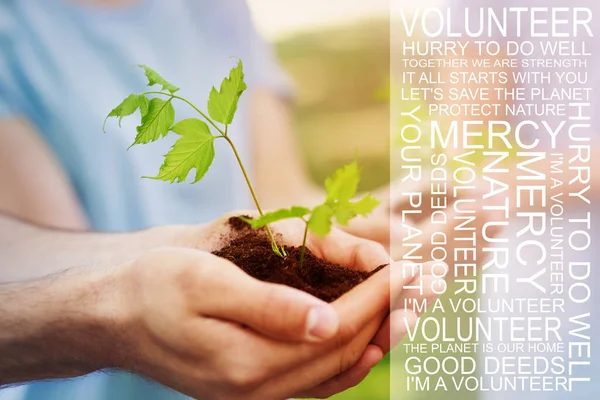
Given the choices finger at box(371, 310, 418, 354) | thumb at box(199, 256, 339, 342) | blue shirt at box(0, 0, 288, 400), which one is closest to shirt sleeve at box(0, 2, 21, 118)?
blue shirt at box(0, 0, 288, 400)

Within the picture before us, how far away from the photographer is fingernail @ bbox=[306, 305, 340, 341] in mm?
464

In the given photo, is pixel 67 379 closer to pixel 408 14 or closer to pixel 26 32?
pixel 26 32

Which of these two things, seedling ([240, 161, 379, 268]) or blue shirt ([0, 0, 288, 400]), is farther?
blue shirt ([0, 0, 288, 400])

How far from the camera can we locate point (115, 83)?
0.73 metres

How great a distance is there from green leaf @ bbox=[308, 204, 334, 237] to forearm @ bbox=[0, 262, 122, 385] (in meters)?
0.21

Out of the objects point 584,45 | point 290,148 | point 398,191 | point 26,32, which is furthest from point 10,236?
point 584,45

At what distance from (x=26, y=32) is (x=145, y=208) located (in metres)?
0.26

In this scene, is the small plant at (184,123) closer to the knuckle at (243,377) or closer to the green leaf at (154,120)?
the green leaf at (154,120)

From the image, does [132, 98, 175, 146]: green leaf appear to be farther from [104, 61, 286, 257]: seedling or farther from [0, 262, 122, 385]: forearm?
[0, 262, 122, 385]: forearm

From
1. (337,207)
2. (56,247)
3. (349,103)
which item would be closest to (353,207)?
(337,207)

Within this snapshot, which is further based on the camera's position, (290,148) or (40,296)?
(290,148)

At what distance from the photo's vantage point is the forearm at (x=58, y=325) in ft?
1.87

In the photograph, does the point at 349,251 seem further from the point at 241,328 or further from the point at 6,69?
the point at 6,69

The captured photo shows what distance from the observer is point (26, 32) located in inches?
28.1
